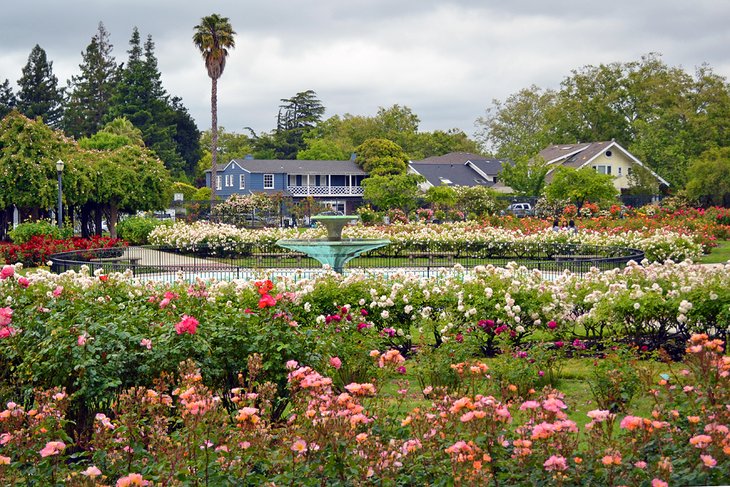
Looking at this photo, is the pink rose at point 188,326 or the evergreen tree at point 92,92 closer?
Result: the pink rose at point 188,326

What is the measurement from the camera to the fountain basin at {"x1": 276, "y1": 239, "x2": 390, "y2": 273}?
62.7 feet

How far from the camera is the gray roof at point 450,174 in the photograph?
238ft

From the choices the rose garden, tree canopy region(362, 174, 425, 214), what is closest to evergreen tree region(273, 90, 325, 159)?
tree canopy region(362, 174, 425, 214)

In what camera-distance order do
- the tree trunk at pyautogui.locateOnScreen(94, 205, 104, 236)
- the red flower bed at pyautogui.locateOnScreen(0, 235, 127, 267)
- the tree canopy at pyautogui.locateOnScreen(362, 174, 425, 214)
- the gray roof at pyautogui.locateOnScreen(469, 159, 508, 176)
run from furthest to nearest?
the gray roof at pyautogui.locateOnScreen(469, 159, 508, 176), the tree canopy at pyautogui.locateOnScreen(362, 174, 425, 214), the tree trunk at pyautogui.locateOnScreen(94, 205, 104, 236), the red flower bed at pyautogui.locateOnScreen(0, 235, 127, 267)

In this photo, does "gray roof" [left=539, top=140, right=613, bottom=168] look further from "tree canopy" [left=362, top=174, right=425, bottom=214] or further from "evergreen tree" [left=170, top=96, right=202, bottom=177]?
"evergreen tree" [left=170, top=96, right=202, bottom=177]

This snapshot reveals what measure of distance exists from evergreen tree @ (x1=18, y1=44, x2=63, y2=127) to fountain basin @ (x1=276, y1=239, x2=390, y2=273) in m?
61.9

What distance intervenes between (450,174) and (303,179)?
12491 millimetres

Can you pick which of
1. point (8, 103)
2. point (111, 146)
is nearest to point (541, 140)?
point (111, 146)

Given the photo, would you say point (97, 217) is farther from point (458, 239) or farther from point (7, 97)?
point (7, 97)

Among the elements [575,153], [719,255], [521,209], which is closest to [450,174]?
[575,153]

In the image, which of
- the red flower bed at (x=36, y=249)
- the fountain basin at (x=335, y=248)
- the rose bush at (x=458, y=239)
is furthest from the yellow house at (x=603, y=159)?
the fountain basin at (x=335, y=248)

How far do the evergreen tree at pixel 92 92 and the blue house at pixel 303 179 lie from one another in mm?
13235

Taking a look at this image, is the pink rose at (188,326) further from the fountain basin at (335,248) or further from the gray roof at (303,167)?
the gray roof at (303,167)

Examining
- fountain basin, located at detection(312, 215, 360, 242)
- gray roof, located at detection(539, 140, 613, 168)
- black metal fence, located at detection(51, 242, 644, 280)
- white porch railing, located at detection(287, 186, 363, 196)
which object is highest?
gray roof, located at detection(539, 140, 613, 168)
